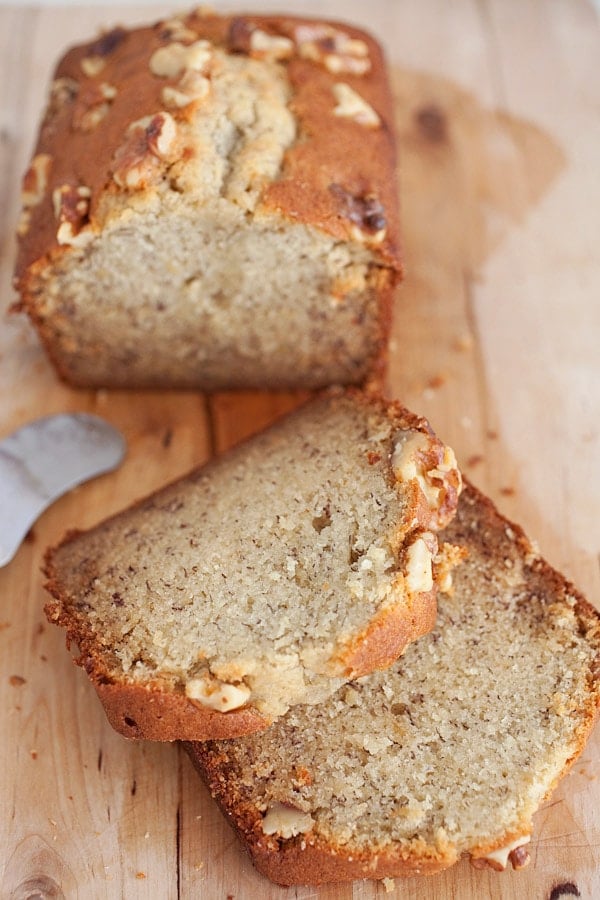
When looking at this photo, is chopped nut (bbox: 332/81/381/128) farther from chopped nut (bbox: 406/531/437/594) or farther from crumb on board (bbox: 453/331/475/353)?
chopped nut (bbox: 406/531/437/594)

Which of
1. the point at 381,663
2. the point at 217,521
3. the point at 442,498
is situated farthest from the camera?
the point at 217,521

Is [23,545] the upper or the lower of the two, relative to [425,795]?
lower

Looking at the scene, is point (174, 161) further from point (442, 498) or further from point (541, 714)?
point (541, 714)

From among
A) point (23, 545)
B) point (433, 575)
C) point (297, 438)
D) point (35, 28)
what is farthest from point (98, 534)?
point (35, 28)

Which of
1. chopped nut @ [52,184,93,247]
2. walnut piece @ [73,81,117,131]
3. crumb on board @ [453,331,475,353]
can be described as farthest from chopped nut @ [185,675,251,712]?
walnut piece @ [73,81,117,131]

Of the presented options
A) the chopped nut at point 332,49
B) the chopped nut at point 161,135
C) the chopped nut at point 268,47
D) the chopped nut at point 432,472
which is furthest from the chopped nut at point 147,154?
the chopped nut at point 432,472

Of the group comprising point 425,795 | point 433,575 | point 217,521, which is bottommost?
point 425,795
